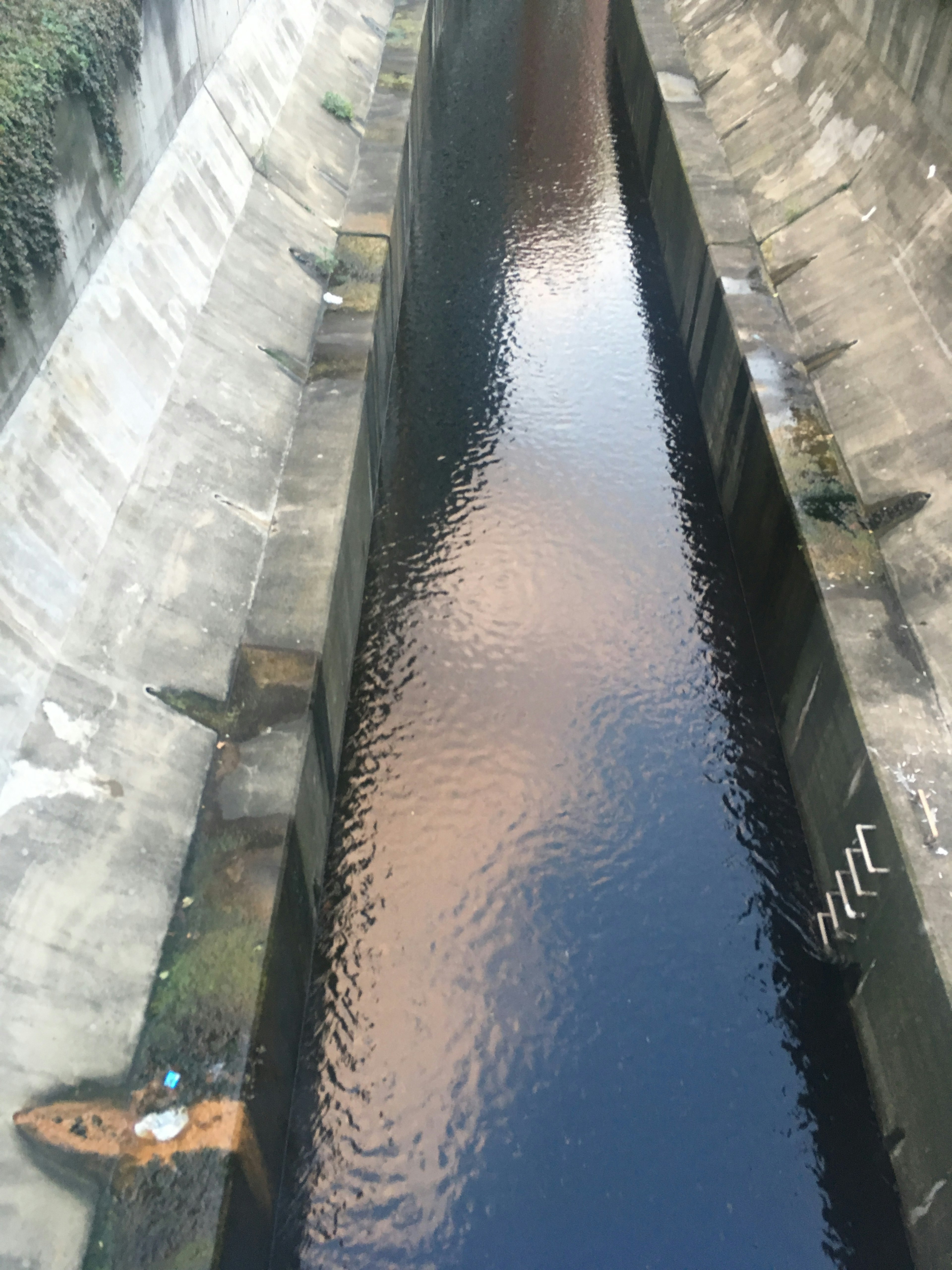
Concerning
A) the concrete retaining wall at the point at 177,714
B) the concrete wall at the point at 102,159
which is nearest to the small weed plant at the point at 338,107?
the concrete wall at the point at 102,159

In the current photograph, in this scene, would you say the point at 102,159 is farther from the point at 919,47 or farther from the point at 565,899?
the point at 919,47

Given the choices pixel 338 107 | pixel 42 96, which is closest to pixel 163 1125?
pixel 42 96

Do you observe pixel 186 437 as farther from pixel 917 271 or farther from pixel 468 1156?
pixel 917 271

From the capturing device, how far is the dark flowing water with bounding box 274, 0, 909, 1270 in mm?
8188

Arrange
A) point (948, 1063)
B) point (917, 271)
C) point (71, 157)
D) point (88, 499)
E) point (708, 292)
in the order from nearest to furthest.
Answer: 1. point (948, 1063)
2. point (88, 499)
3. point (71, 157)
4. point (917, 271)
5. point (708, 292)

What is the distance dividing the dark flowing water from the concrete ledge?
0.45m

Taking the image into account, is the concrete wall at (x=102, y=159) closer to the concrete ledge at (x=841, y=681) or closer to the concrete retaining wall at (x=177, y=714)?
the concrete retaining wall at (x=177, y=714)

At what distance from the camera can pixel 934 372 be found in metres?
11.6

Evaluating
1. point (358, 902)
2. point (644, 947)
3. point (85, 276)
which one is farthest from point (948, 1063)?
point (85, 276)

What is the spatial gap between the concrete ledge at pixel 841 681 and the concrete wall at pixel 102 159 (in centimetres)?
787

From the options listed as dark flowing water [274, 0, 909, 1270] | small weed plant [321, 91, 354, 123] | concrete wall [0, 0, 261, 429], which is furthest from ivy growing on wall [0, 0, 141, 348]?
small weed plant [321, 91, 354, 123]

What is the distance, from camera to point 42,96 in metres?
9.51

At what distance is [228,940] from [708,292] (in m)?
12.6

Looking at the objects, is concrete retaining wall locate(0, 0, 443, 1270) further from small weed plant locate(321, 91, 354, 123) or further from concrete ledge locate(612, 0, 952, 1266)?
concrete ledge locate(612, 0, 952, 1266)
